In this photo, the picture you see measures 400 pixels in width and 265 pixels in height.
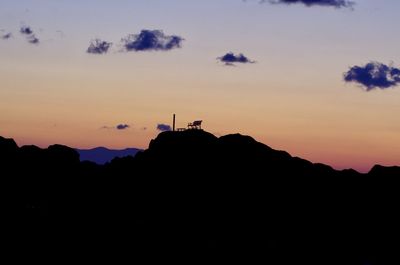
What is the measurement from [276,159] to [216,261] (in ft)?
142

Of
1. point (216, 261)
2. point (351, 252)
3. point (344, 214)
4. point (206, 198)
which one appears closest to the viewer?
point (216, 261)

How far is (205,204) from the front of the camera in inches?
3740

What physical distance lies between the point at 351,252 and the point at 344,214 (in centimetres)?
1760

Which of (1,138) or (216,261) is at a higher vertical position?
(1,138)

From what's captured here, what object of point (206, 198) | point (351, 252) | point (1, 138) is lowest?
point (351, 252)

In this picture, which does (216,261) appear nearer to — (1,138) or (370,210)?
(370,210)

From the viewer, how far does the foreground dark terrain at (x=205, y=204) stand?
74.5m

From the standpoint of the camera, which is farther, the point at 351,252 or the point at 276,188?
the point at 276,188

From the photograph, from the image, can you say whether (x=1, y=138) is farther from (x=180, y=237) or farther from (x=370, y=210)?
(x=370, y=210)

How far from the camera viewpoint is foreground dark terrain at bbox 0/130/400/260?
7450cm

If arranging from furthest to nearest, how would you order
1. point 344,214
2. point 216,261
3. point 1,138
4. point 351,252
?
point 1,138, point 344,214, point 351,252, point 216,261

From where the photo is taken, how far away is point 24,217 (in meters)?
82.2

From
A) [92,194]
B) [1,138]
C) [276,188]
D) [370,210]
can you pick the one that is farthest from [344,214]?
[1,138]

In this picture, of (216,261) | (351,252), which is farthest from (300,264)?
(351,252)
